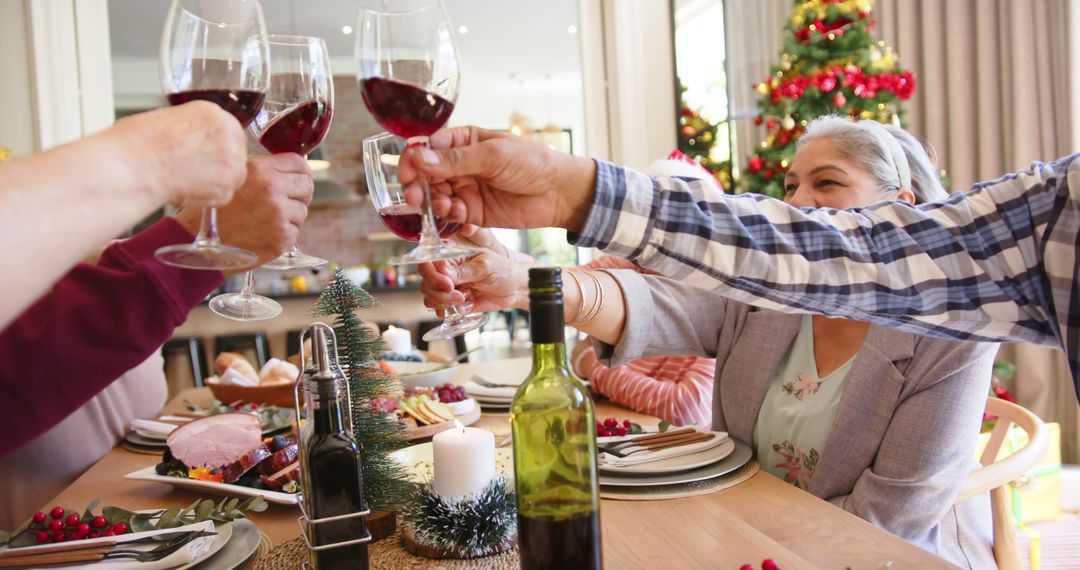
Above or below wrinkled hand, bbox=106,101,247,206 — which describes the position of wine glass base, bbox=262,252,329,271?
below

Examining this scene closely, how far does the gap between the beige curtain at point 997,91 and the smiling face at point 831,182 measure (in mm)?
2720

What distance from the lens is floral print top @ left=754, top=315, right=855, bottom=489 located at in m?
1.38

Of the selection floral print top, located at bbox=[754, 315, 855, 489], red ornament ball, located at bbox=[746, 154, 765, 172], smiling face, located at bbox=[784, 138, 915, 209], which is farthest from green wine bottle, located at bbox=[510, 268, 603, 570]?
red ornament ball, located at bbox=[746, 154, 765, 172]

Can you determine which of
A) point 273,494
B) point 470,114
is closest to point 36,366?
point 273,494

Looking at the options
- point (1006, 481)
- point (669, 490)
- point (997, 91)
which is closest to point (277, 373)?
point (669, 490)

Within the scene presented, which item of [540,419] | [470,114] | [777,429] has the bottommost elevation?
[777,429]

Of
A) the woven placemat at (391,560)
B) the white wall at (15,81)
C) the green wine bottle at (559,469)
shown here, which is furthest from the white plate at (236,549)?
the white wall at (15,81)

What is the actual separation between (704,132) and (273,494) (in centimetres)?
379

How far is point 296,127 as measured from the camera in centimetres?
85

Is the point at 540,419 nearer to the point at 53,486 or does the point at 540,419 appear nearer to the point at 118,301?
the point at 118,301

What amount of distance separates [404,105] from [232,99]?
5.9 inches

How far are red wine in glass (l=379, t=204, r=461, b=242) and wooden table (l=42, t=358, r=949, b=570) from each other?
1.31 ft

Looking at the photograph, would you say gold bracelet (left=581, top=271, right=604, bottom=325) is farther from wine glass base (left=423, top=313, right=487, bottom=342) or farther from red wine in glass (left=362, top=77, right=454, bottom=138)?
red wine in glass (left=362, top=77, right=454, bottom=138)

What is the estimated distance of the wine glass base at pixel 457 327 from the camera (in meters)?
1.10
